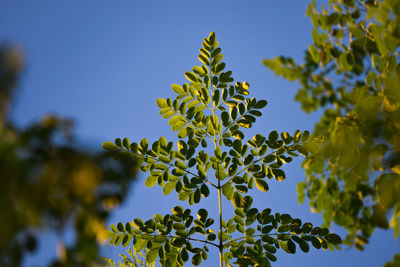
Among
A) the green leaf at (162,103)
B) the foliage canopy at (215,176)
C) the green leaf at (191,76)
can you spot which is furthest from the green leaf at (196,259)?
the green leaf at (191,76)

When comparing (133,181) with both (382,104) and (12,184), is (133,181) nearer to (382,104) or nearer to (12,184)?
(12,184)

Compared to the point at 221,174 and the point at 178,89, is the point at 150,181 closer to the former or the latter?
the point at 221,174

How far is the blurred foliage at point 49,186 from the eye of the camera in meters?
1.01

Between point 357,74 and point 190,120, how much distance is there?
3.94ft

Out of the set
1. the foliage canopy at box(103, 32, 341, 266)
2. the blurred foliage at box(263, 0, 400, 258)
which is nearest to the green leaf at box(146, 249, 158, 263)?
the foliage canopy at box(103, 32, 341, 266)

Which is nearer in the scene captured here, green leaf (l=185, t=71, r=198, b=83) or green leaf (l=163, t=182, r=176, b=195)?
green leaf (l=163, t=182, r=176, b=195)

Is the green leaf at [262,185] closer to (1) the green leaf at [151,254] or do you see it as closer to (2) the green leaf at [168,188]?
(2) the green leaf at [168,188]

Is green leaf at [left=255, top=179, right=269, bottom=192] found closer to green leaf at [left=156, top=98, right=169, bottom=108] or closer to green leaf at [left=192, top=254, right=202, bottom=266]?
green leaf at [left=192, top=254, right=202, bottom=266]

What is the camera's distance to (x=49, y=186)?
42.6 inches

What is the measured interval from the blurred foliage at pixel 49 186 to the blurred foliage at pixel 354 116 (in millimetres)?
1030

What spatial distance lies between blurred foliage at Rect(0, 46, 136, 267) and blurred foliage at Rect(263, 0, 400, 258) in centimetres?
103

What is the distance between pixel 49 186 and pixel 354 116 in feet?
4.48

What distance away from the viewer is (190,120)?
260cm

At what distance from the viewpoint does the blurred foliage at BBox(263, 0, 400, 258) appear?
1543 mm
